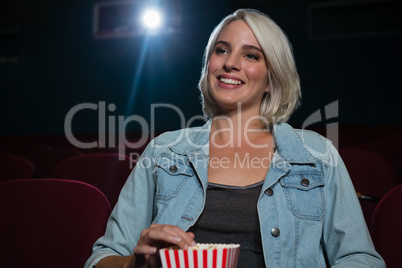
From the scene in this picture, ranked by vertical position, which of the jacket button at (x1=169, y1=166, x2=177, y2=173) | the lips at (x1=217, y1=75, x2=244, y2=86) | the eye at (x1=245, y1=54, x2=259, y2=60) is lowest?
the jacket button at (x1=169, y1=166, x2=177, y2=173)

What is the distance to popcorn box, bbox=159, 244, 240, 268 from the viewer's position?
2.86ft

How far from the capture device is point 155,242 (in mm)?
1070

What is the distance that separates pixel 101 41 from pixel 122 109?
1353 mm

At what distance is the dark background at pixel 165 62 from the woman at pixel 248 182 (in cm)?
605

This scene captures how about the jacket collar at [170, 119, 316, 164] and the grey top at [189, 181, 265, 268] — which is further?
the jacket collar at [170, 119, 316, 164]

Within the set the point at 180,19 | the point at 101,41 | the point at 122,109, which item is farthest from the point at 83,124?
the point at 180,19

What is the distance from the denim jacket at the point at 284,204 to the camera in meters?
1.34

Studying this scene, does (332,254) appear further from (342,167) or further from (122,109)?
(122,109)

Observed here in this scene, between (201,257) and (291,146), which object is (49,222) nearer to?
(201,257)

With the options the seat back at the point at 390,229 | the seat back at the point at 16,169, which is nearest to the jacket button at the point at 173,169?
the seat back at the point at 390,229

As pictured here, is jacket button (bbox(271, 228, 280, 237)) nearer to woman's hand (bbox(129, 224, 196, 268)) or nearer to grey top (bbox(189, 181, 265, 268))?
grey top (bbox(189, 181, 265, 268))

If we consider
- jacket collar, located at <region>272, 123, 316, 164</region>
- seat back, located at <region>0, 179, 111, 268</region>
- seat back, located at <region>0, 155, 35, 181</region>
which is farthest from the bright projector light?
seat back, located at <region>0, 179, 111, 268</region>

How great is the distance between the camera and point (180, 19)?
8.00m

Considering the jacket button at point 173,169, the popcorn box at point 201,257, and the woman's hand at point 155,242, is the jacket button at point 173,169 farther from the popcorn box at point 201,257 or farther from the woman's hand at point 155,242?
the popcorn box at point 201,257
